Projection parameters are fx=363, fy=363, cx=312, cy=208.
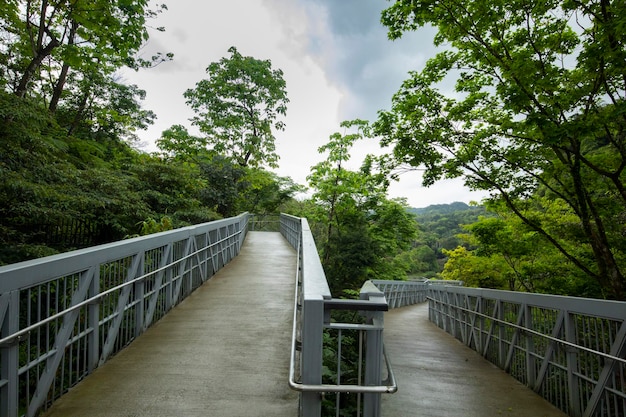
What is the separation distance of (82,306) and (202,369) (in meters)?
1.36

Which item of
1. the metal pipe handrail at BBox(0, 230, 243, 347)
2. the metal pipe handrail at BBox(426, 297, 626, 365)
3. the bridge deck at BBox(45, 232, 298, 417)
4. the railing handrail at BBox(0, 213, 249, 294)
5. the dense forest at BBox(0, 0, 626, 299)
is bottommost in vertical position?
the bridge deck at BBox(45, 232, 298, 417)

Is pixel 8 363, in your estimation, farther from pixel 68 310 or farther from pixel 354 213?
pixel 354 213

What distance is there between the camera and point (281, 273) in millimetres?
9391

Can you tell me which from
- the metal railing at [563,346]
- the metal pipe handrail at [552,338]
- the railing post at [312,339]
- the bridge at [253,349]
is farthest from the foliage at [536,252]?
the railing post at [312,339]

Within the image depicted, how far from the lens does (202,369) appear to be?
3838 mm

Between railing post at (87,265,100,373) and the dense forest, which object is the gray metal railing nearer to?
the dense forest

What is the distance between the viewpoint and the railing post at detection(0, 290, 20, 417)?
2.60 metres

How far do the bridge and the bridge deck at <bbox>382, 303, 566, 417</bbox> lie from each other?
31 mm

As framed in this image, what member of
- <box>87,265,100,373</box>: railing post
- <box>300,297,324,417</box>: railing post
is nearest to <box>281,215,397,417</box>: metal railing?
<box>300,297,324,417</box>: railing post

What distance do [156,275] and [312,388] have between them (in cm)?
409

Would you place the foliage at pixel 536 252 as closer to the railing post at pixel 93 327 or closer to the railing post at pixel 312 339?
the railing post at pixel 312 339

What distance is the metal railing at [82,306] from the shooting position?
8.84 ft

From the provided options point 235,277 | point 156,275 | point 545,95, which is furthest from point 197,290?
point 545,95

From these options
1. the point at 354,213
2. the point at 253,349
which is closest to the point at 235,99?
the point at 354,213
